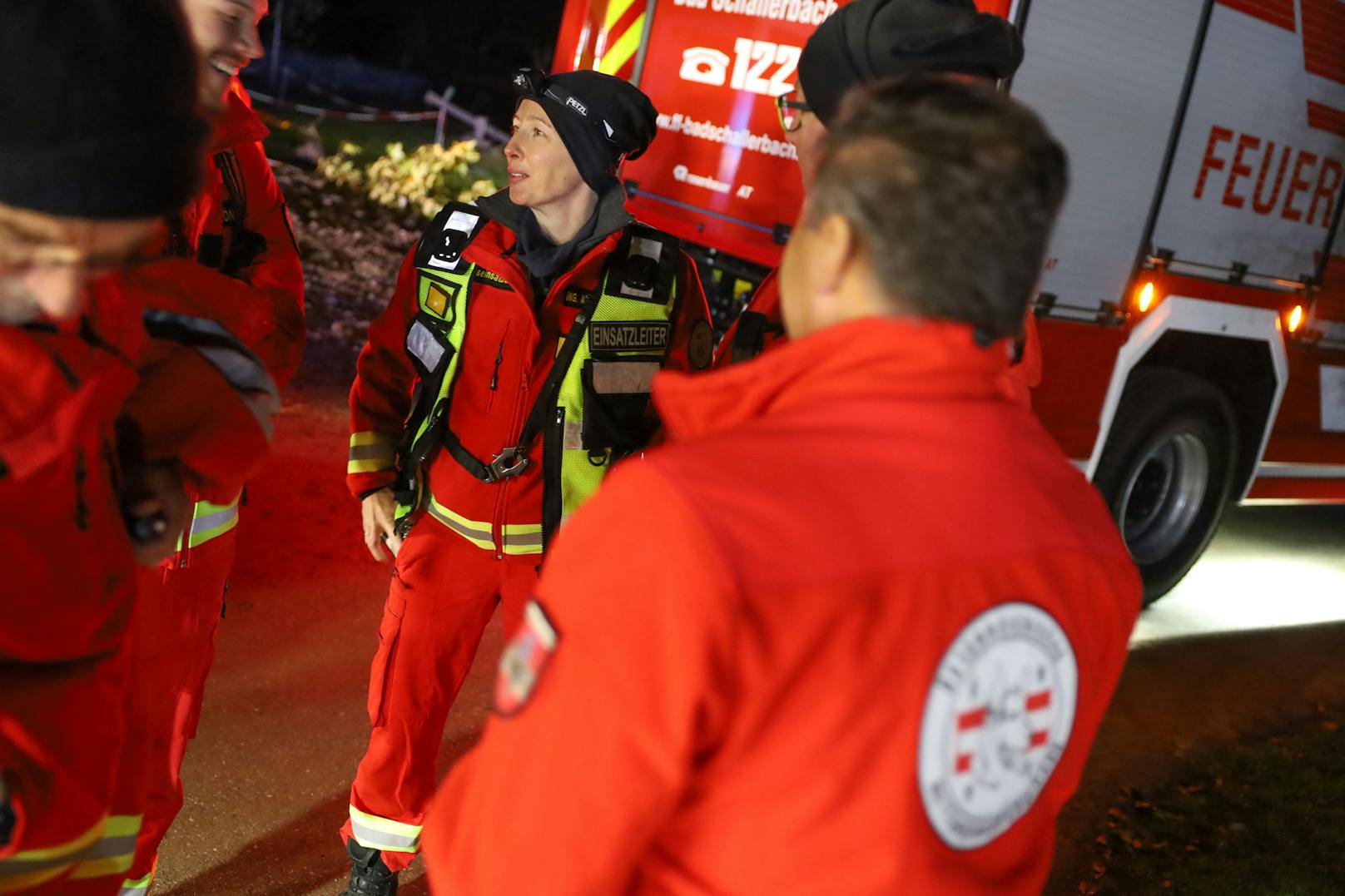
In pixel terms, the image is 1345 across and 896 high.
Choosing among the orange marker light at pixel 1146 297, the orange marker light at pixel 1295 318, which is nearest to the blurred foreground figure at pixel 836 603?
the orange marker light at pixel 1146 297

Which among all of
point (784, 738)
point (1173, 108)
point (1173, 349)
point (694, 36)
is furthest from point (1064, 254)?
point (784, 738)

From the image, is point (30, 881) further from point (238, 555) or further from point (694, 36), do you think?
point (694, 36)

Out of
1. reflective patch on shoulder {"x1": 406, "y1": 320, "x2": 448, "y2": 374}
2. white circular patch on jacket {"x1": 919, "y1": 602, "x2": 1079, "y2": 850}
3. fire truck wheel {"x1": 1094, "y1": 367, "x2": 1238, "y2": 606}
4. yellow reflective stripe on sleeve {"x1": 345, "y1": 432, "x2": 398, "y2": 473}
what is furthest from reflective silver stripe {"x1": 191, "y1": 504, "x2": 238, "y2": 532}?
fire truck wheel {"x1": 1094, "y1": 367, "x2": 1238, "y2": 606}

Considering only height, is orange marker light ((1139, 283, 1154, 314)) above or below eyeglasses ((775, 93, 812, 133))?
below

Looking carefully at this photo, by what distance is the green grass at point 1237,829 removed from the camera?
327 cm

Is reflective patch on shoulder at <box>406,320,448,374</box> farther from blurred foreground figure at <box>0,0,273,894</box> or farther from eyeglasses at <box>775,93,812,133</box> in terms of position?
blurred foreground figure at <box>0,0,273,894</box>

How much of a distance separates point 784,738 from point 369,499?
1.81m

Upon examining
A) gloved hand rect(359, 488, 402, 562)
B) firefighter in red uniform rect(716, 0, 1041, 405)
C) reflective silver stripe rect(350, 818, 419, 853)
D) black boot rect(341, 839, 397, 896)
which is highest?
firefighter in red uniform rect(716, 0, 1041, 405)

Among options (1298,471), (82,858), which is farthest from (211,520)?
(1298,471)

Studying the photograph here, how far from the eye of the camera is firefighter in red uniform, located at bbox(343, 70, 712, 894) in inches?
97.8

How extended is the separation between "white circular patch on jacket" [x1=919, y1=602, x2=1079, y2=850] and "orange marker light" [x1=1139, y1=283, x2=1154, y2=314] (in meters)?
3.77

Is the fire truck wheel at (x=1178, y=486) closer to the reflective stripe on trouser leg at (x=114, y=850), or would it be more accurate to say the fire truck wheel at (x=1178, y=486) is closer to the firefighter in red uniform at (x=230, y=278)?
the firefighter in red uniform at (x=230, y=278)

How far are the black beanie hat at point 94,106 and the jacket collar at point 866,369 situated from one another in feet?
1.93

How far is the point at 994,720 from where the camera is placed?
1049 mm
